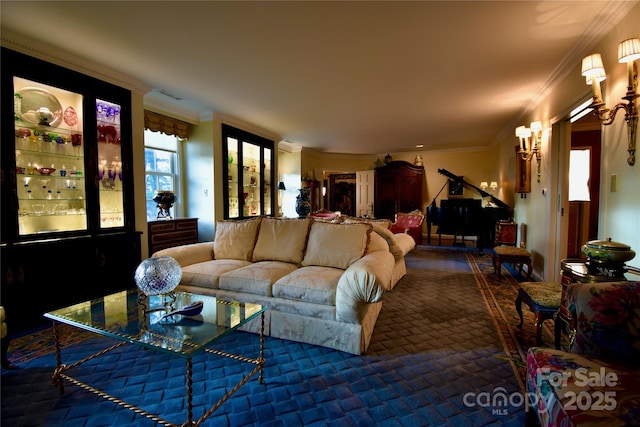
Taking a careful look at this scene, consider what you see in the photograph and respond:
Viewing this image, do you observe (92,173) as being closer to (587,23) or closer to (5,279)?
(5,279)

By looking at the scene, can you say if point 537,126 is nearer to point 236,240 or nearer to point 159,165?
point 236,240

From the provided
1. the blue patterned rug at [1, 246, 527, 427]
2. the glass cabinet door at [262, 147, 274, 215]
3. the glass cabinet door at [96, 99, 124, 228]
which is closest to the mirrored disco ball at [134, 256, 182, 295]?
the blue patterned rug at [1, 246, 527, 427]

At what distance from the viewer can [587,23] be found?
2.35 m

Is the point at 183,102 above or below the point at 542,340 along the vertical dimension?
above

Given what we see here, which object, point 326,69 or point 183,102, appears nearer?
point 326,69

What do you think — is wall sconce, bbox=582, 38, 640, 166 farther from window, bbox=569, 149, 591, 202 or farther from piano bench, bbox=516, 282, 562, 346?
window, bbox=569, 149, 591, 202

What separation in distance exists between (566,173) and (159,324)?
4.37 metres

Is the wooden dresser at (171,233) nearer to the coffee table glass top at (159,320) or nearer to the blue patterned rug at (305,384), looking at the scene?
the blue patterned rug at (305,384)

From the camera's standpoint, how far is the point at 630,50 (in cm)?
183

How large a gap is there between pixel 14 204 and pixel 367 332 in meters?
3.23

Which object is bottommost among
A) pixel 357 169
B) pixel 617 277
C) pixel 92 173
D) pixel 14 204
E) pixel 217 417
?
pixel 217 417

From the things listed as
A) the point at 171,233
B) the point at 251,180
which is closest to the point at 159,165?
the point at 171,233

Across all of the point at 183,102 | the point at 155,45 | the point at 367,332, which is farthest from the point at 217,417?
the point at 183,102

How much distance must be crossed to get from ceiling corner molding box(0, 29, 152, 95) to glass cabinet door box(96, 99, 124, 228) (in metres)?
0.28
